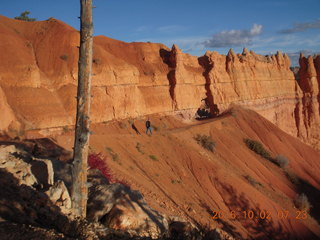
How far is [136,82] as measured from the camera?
91.2ft

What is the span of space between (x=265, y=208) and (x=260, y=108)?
25124mm

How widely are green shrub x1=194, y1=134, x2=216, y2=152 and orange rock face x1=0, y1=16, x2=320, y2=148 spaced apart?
6.29 m

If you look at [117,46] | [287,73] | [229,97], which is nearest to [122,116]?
[117,46]

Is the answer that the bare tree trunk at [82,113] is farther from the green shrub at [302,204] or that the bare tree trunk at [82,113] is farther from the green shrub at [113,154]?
the green shrub at [302,204]

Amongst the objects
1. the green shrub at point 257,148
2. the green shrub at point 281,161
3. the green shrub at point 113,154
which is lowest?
the green shrub at point 281,161

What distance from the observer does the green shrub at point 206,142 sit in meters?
25.0

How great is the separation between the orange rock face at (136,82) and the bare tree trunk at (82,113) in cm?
1133

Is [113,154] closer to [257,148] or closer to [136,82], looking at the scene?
[136,82]

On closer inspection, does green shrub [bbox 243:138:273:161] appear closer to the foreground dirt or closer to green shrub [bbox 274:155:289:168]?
green shrub [bbox 274:155:289:168]

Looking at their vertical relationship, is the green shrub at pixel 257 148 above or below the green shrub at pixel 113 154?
below

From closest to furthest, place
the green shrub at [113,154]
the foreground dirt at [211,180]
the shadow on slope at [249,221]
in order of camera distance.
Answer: the foreground dirt at [211,180]
the shadow on slope at [249,221]
the green shrub at [113,154]

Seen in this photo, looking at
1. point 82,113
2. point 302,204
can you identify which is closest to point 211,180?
point 302,204

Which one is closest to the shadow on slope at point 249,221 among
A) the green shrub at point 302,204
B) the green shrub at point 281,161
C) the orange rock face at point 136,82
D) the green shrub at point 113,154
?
the green shrub at point 302,204

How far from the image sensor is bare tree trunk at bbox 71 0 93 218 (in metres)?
6.48
